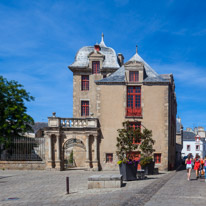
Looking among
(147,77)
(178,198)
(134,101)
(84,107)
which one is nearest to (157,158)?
(134,101)

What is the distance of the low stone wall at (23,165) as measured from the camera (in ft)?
83.6

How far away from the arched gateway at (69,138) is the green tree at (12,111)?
720 cm

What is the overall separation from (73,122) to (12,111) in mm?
8488

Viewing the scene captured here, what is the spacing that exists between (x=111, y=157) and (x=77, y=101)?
777 centimetres

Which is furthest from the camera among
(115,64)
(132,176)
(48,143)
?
(115,64)

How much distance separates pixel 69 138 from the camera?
25.8 m

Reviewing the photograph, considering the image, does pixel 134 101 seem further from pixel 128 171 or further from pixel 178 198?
pixel 178 198

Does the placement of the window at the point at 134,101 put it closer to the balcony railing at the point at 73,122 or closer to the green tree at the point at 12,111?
the balcony railing at the point at 73,122

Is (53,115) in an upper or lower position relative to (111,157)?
upper

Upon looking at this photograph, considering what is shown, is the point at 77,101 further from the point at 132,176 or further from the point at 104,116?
the point at 132,176

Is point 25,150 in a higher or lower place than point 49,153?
higher

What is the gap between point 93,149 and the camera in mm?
25922

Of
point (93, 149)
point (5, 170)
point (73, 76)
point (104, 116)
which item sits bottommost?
point (5, 170)

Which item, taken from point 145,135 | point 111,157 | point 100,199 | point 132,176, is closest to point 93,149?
point 111,157
